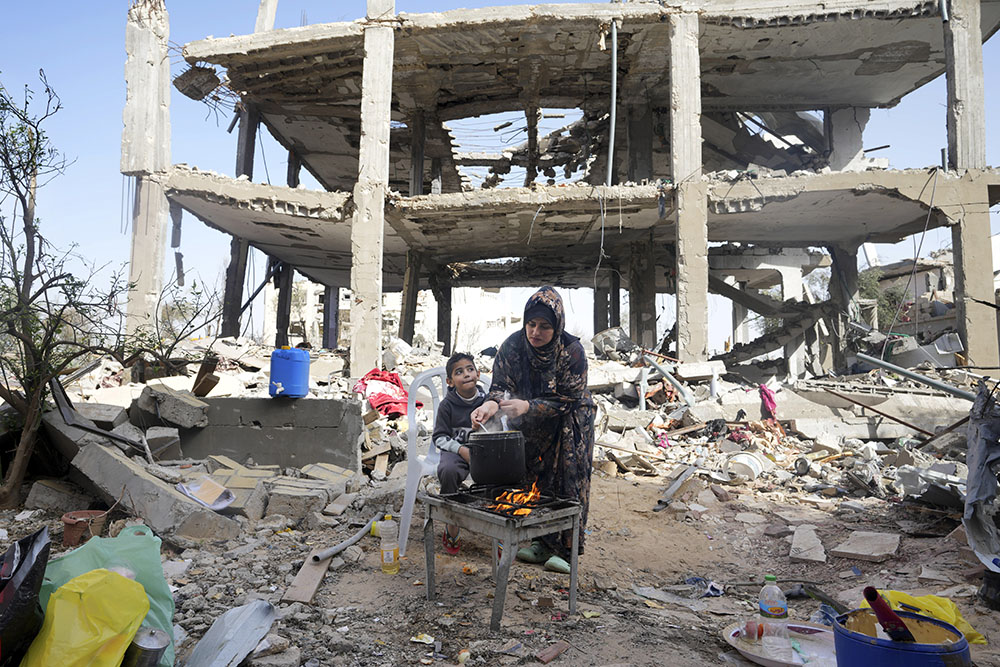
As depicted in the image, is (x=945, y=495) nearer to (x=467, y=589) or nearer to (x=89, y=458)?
(x=467, y=589)

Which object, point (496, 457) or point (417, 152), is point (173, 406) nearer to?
point (496, 457)

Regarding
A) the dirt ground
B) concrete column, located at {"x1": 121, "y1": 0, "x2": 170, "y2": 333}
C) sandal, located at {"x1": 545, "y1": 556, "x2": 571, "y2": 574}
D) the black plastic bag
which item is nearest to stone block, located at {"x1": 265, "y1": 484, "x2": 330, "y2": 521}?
the dirt ground

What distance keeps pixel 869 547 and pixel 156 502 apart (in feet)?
16.6

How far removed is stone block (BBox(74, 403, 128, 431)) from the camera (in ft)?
18.1

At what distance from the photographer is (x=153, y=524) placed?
4.18 m

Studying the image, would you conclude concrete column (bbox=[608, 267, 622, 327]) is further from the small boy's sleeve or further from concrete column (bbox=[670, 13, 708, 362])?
the small boy's sleeve

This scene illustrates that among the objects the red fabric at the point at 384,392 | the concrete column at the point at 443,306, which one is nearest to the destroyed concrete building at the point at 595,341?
the concrete column at the point at 443,306

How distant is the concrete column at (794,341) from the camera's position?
1441 cm

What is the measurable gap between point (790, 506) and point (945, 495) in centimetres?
137

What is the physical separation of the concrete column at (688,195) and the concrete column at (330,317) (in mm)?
11761

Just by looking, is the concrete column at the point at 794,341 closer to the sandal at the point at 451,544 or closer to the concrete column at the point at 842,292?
the concrete column at the point at 842,292

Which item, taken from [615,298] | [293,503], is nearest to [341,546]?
[293,503]

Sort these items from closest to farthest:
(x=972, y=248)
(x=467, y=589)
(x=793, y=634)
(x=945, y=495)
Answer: (x=793, y=634) < (x=467, y=589) < (x=945, y=495) < (x=972, y=248)

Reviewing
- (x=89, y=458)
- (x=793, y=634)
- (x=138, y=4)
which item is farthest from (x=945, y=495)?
(x=138, y=4)
